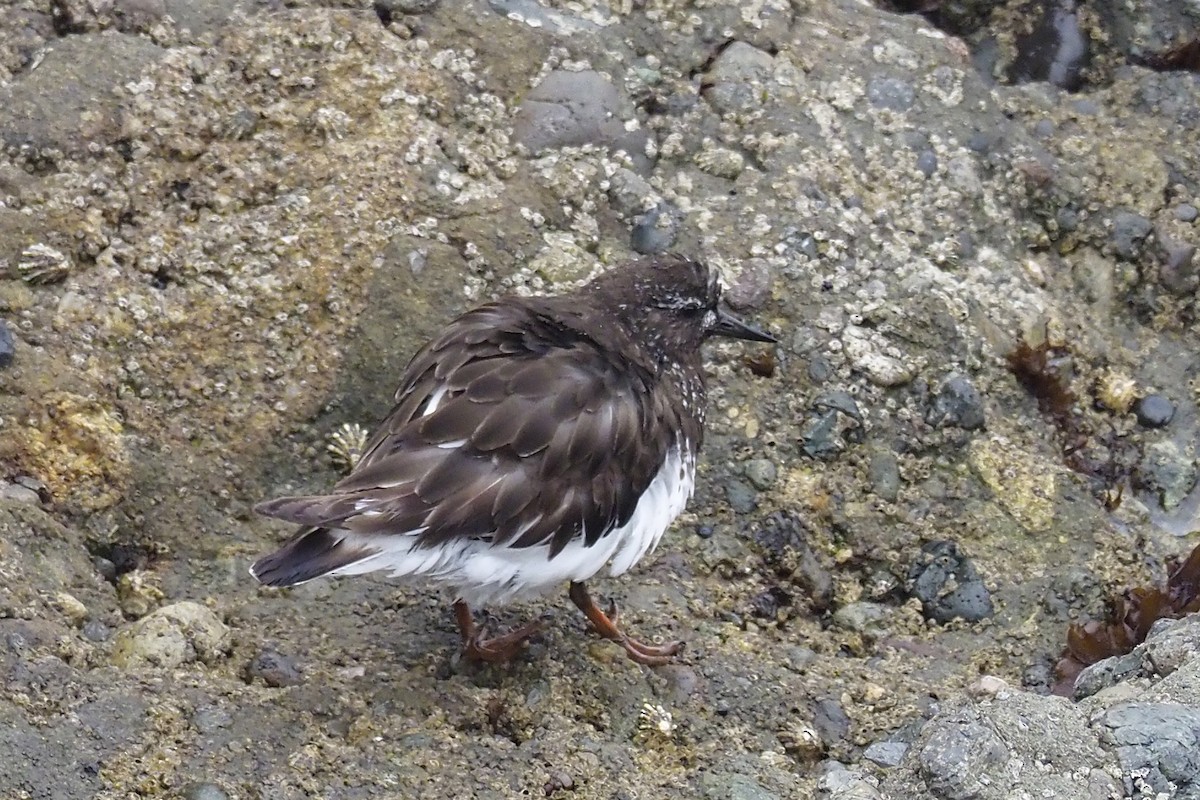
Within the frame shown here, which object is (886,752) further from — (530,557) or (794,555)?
(530,557)

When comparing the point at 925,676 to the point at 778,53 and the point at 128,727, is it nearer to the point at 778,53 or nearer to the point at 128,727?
the point at 128,727

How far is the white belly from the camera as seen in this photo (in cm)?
328

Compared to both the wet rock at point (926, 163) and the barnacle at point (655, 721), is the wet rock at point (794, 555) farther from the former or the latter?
the wet rock at point (926, 163)

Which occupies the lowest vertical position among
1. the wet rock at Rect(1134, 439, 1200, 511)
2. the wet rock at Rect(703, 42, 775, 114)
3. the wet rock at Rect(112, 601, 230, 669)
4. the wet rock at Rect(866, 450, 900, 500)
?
the wet rock at Rect(112, 601, 230, 669)

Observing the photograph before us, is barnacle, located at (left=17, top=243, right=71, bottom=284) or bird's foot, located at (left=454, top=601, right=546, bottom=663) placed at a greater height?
barnacle, located at (left=17, top=243, right=71, bottom=284)

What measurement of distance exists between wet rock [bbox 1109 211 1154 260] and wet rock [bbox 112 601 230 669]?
12.3ft

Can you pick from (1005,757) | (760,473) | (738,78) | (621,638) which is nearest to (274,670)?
(621,638)

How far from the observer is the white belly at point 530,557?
3.28 m

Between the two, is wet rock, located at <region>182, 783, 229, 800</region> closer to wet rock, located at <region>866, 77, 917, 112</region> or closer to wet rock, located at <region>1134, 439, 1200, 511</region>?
wet rock, located at <region>1134, 439, 1200, 511</region>

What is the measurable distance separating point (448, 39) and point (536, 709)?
2688 mm

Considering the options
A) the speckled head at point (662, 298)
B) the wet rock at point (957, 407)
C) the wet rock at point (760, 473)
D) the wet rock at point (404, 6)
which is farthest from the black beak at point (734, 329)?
the wet rock at point (404, 6)

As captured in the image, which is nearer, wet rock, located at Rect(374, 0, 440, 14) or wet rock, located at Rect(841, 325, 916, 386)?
wet rock, located at Rect(841, 325, 916, 386)

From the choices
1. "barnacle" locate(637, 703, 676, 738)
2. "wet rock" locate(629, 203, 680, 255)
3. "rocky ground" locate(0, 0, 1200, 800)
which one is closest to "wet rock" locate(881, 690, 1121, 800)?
"rocky ground" locate(0, 0, 1200, 800)

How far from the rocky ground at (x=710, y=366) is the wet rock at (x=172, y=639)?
0.03ft
